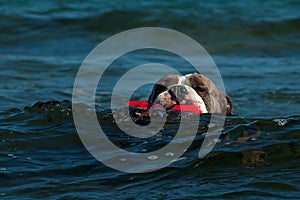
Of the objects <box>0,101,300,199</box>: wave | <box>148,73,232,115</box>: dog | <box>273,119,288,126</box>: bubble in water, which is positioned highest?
<box>148,73,232,115</box>: dog

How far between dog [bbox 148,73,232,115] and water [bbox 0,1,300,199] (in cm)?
23

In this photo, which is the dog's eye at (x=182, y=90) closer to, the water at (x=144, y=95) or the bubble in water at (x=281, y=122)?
the water at (x=144, y=95)

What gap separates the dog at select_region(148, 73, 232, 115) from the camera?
5953mm

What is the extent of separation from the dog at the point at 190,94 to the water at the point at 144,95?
232 millimetres

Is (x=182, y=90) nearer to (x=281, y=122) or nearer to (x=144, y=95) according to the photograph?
(x=281, y=122)

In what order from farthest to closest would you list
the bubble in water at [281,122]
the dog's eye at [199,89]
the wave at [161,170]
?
1. the dog's eye at [199,89]
2. the bubble in water at [281,122]
3. the wave at [161,170]

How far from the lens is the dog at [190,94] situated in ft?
19.5

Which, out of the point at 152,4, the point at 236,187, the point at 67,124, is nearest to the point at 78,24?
the point at 152,4

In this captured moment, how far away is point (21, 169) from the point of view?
5148 mm

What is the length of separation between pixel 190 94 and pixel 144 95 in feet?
8.72

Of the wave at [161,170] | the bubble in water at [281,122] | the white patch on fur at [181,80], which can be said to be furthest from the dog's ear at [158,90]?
the bubble in water at [281,122]

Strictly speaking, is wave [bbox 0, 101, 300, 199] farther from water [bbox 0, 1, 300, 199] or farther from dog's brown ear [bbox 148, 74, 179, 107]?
dog's brown ear [bbox 148, 74, 179, 107]

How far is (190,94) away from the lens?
5.94 m

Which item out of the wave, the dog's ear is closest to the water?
the wave
